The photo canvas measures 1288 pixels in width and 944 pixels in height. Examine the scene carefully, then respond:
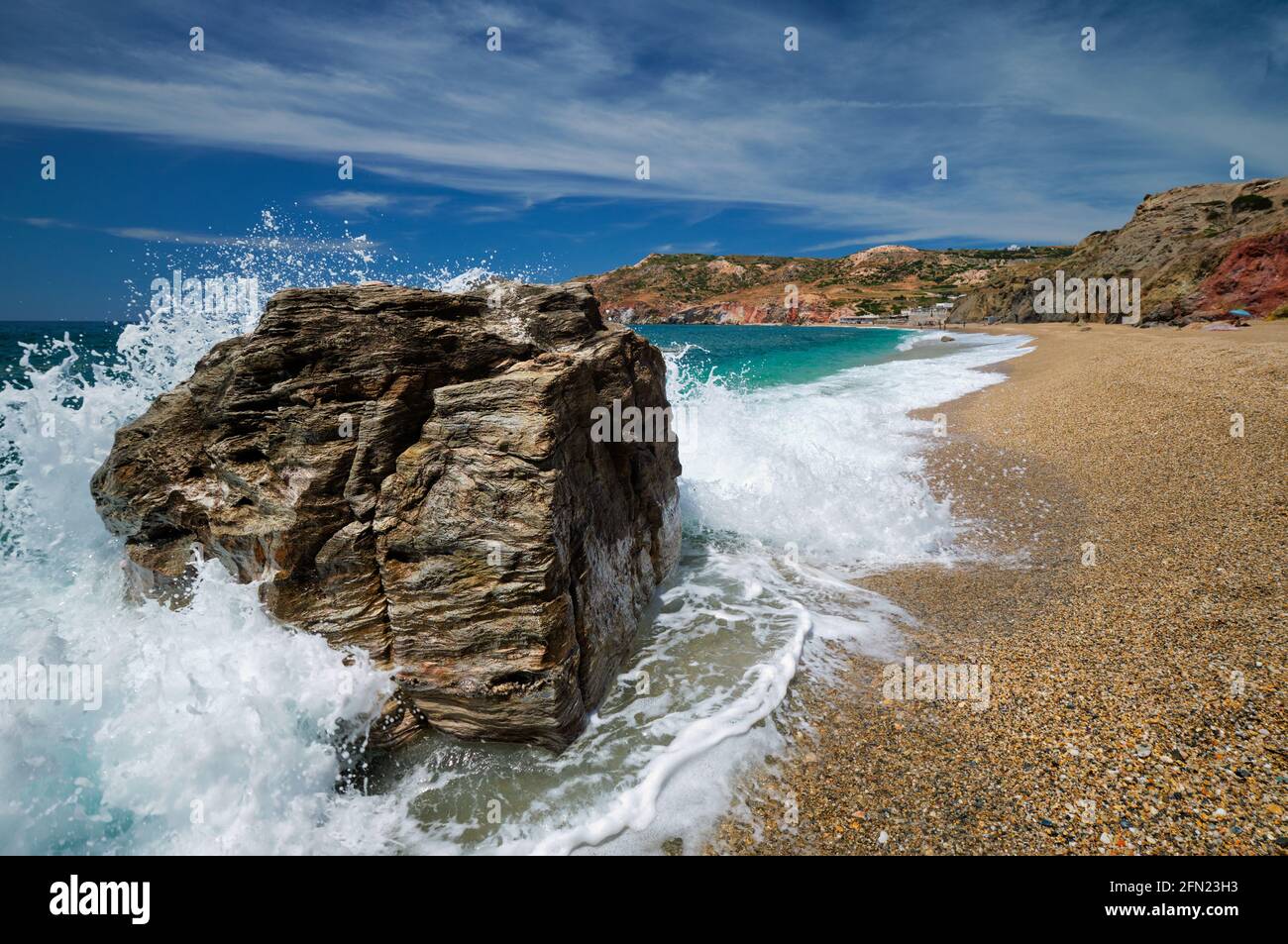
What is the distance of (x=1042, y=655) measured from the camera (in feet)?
19.0

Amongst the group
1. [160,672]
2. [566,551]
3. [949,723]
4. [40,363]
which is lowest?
[949,723]

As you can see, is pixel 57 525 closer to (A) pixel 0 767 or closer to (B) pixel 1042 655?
(A) pixel 0 767

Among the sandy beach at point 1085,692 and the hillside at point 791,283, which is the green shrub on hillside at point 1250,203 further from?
the sandy beach at point 1085,692

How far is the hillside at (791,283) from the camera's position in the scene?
127 metres

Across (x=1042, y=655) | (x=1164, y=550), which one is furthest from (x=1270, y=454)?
(x=1042, y=655)

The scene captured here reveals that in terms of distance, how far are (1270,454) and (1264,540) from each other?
12.7 feet

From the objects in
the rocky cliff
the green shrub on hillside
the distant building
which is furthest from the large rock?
the distant building

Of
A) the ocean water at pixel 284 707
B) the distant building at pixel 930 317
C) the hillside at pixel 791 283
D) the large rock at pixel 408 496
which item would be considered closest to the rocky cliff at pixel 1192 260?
the distant building at pixel 930 317

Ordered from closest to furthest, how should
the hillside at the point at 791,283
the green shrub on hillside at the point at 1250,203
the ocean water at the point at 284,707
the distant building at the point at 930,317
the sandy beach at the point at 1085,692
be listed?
1. the sandy beach at the point at 1085,692
2. the ocean water at the point at 284,707
3. the green shrub on hillside at the point at 1250,203
4. the distant building at the point at 930,317
5. the hillside at the point at 791,283

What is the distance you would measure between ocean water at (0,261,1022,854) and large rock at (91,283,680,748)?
0.40m

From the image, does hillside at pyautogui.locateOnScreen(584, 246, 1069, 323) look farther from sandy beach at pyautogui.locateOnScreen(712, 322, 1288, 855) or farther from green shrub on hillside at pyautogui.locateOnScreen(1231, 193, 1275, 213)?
sandy beach at pyautogui.locateOnScreen(712, 322, 1288, 855)

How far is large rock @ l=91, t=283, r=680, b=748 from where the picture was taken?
15.9ft

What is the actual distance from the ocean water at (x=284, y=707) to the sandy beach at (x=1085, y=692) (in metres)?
0.60

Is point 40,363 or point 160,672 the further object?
point 40,363
